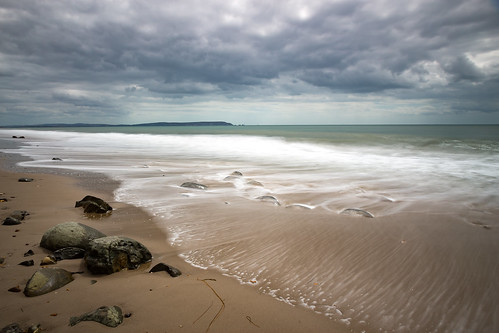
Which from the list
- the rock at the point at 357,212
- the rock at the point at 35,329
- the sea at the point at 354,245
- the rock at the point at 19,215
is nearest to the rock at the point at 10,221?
the rock at the point at 19,215

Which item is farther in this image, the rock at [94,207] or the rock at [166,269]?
the rock at [94,207]

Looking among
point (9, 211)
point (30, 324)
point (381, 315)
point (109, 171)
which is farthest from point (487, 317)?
point (109, 171)

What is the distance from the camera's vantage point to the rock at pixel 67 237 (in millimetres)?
3855

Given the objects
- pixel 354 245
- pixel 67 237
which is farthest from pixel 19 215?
pixel 354 245

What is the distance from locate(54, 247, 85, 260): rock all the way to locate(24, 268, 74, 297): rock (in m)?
0.49

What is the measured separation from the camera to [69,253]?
3.68 m

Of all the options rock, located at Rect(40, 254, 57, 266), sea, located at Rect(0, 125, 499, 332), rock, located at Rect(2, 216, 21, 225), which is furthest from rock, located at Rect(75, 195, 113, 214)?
rock, located at Rect(40, 254, 57, 266)

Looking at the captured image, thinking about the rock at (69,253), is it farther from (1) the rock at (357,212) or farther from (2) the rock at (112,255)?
(1) the rock at (357,212)

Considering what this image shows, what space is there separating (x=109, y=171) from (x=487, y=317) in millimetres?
11802

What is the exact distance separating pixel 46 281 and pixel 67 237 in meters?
1.07

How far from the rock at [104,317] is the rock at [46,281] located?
0.66 m

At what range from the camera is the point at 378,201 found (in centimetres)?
704

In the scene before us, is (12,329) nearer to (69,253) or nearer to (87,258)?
(87,258)

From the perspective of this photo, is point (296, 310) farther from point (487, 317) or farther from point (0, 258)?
point (0, 258)
